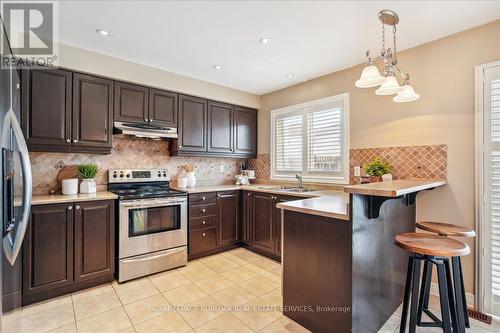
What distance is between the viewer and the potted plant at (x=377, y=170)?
2.60 meters

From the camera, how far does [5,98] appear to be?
1.21 metres

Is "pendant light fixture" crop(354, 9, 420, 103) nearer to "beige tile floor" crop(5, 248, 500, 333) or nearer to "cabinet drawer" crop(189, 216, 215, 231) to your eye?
"beige tile floor" crop(5, 248, 500, 333)

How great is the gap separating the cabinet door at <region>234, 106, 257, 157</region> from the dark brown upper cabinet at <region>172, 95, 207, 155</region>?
618 millimetres

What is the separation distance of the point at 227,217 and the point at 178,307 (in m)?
1.53

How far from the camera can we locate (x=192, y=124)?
3.59 m

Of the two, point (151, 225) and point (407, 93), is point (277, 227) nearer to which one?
point (151, 225)

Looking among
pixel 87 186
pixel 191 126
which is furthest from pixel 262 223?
pixel 87 186

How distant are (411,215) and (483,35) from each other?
68.4 inches

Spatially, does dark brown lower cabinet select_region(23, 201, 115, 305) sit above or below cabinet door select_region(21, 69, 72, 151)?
below

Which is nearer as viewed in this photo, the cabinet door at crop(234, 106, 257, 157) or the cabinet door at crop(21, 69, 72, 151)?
the cabinet door at crop(21, 69, 72, 151)

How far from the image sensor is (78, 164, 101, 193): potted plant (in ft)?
9.09

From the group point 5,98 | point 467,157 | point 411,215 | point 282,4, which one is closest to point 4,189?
point 5,98

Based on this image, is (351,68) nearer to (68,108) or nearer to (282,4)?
(282,4)

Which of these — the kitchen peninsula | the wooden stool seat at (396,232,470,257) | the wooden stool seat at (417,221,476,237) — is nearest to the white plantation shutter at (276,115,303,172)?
the kitchen peninsula
